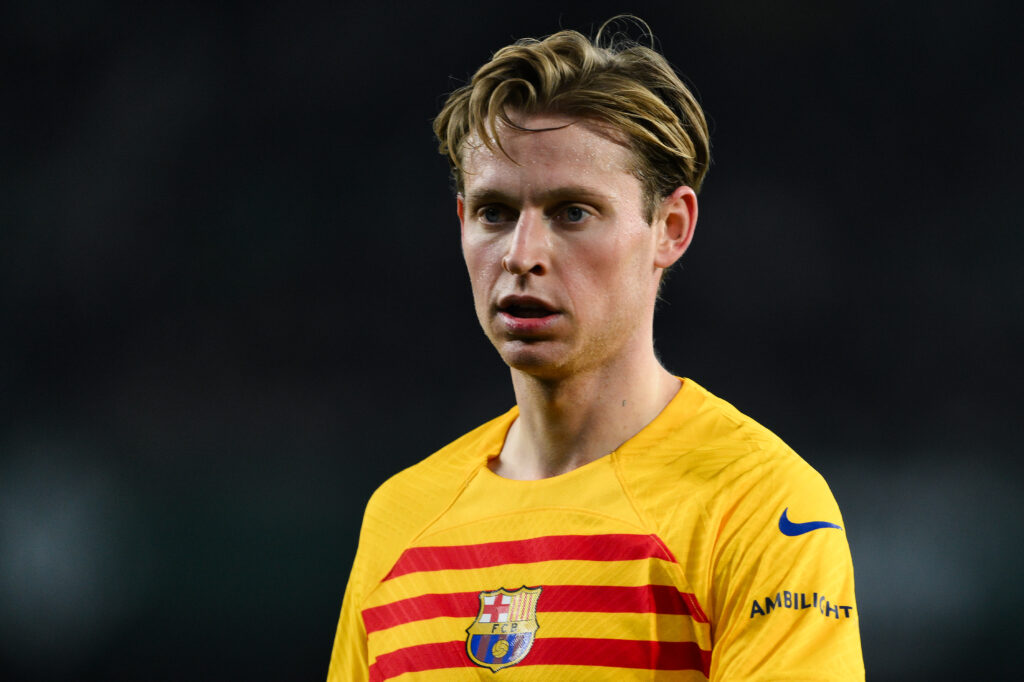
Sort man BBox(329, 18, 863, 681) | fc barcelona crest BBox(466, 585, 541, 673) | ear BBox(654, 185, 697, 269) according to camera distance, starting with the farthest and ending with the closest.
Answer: ear BBox(654, 185, 697, 269)
fc barcelona crest BBox(466, 585, 541, 673)
man BBox(329, 18, 863, 681)

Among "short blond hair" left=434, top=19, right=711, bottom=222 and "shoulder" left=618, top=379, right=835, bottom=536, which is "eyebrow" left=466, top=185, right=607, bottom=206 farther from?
"shoulder" left=618, top=379, right=835, bottom=536

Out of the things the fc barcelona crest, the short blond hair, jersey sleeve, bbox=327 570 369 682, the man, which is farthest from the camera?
jersey sleeve, bbox=327 570 369 682

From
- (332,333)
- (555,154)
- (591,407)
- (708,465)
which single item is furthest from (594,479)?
(332,333)

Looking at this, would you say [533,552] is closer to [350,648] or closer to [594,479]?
[594,479]

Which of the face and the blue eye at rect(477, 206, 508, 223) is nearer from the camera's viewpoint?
the face

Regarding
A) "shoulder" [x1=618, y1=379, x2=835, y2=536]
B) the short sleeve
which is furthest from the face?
the short sleeve

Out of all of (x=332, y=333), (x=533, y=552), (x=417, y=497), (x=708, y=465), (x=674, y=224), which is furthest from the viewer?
(x=332, y=333)

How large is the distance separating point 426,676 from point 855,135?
5396 millimetres

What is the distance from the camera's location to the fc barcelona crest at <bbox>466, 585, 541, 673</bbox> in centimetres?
274

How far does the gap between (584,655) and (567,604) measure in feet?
0.45

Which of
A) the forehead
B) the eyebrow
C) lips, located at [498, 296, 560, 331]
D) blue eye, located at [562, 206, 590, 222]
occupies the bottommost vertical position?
lips, located at [498, 296, 560, 331]

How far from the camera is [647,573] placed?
2.61 m

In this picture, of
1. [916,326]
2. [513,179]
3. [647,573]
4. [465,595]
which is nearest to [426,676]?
[465,595]

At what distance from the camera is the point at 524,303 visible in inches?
110
